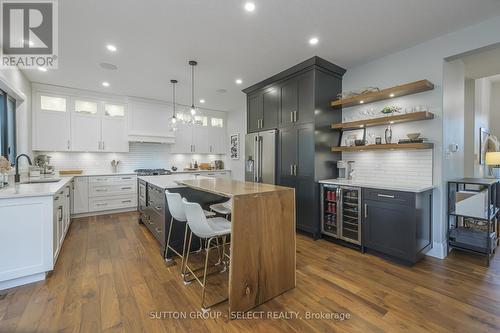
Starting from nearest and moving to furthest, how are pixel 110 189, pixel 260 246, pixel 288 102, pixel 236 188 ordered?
pixel 260 246, pixel 236 188, pixel 288 102, pixel 110 189

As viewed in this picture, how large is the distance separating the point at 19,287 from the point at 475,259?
16.6 feet

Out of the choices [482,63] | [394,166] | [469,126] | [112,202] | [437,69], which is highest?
[482,63]

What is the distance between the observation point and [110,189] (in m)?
4.96

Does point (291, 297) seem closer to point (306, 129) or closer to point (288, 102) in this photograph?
point (306, 129)

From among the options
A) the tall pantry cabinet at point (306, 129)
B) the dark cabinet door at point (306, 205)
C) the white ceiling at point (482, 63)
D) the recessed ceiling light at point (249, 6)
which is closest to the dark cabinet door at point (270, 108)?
the tall pantry cabinet at point (306, 129)

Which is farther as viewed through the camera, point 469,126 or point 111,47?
point 469,126

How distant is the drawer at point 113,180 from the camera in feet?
15.7

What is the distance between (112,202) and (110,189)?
30cm

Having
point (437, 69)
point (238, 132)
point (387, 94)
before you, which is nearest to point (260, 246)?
point (387, 94)

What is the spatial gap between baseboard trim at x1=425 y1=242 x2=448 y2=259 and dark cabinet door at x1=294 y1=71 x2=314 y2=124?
7.70 feet

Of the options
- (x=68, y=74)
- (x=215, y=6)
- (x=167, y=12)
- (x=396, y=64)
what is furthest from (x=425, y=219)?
(x=68, y=74)

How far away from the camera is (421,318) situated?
1.75 meters

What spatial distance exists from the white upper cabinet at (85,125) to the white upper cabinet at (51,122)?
3.9 inches

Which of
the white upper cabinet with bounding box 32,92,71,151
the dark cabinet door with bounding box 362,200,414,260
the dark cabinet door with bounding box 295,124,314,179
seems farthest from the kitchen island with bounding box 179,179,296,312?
the white upper cabinet with bounding box 32,92,71,151
